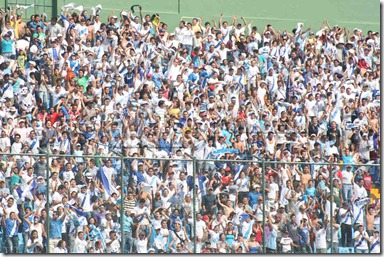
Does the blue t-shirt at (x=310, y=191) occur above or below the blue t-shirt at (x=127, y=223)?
above

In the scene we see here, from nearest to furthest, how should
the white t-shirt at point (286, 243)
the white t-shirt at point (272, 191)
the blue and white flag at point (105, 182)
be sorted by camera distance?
the blue and white flag at point (105, 182) < the white t-shirt at point (286, 243) < the white t-shirt at point (272, 191)

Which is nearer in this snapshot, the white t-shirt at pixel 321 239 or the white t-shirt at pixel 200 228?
the white t-shirt at pixel 200 228

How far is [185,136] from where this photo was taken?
2720 centimetres

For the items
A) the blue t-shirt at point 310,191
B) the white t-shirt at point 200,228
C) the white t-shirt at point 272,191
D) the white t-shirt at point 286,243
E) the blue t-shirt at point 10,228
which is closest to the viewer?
the blue t-shirt at point 10,228

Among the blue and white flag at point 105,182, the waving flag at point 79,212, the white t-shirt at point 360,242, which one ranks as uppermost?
the blue and white flag at point 105,182

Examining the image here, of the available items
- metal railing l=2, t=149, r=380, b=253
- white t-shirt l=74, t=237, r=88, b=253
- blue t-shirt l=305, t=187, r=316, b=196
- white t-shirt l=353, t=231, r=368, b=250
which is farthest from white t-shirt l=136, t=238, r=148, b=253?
white t-shirt l=353, t=231, r=368, b=250

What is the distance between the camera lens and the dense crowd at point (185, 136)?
21578mm

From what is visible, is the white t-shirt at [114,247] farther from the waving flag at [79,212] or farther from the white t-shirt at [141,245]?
the waving flag at [79,212]

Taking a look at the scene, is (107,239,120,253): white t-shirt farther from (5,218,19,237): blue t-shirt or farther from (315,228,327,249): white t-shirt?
(315,228,327,249): white t-shirt

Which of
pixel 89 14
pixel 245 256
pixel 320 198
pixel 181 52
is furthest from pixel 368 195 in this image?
pixel 89 14

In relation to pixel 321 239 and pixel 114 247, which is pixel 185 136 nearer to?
pixel 321 239

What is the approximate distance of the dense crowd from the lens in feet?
70.8

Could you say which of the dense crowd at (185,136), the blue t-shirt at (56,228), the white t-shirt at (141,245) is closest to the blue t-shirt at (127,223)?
the dense crowd at (185,136)

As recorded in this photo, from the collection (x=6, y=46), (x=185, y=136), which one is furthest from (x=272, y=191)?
(x=6, y=46)
